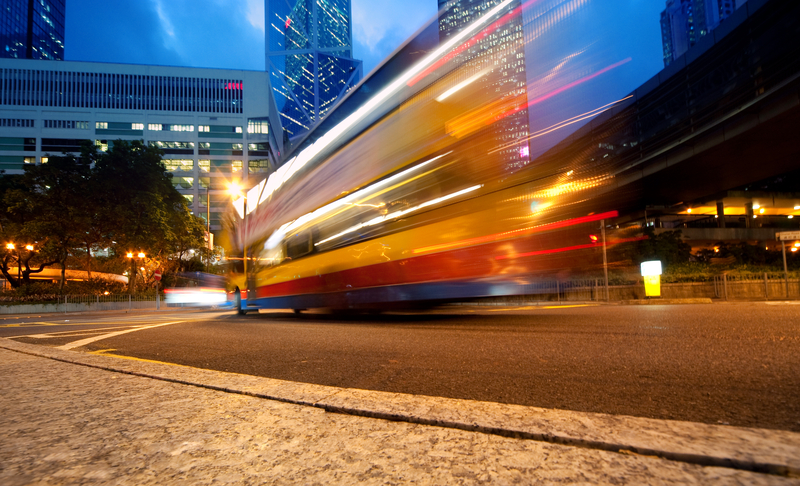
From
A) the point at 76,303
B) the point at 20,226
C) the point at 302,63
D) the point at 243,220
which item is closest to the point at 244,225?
the point at 243,220

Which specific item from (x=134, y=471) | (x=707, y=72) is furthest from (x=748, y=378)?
(x=707, y=72)

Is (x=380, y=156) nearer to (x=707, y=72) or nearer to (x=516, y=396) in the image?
(x=516, y=396)

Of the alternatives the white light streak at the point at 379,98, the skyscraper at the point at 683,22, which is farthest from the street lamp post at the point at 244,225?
the skyscraper at the point at 683,22

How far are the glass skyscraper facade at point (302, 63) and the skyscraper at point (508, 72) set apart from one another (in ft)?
514

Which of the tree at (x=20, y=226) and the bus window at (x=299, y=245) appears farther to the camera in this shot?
the tree at (x=20, y=226)

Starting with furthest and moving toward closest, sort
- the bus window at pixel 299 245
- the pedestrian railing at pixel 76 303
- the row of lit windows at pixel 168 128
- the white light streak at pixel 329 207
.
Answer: the row of lit windows at pixel 168 128 → the pedestrian railing at pixel 76 303 → the bus window at pixel 299 245 → the white light streak at pixel 329 207

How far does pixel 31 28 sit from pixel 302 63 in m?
81.7

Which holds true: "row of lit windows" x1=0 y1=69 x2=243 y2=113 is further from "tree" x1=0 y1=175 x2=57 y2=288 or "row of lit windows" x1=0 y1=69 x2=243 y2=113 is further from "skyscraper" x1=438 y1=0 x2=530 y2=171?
"skyscraper" x1=438 y1=0 x2=530 y2=171

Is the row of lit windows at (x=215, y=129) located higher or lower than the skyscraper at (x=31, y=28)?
lower

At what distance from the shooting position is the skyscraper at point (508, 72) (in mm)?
6406

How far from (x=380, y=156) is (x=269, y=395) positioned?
5420mm

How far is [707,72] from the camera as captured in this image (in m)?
27.5

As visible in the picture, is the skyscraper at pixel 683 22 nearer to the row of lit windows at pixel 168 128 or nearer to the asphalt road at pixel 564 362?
the row of lit windows at pixel 168 128

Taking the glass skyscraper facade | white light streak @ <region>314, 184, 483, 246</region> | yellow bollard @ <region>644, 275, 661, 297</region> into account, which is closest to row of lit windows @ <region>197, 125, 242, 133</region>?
yellow bollard @ <region>644, 275, 661, 297</region>
